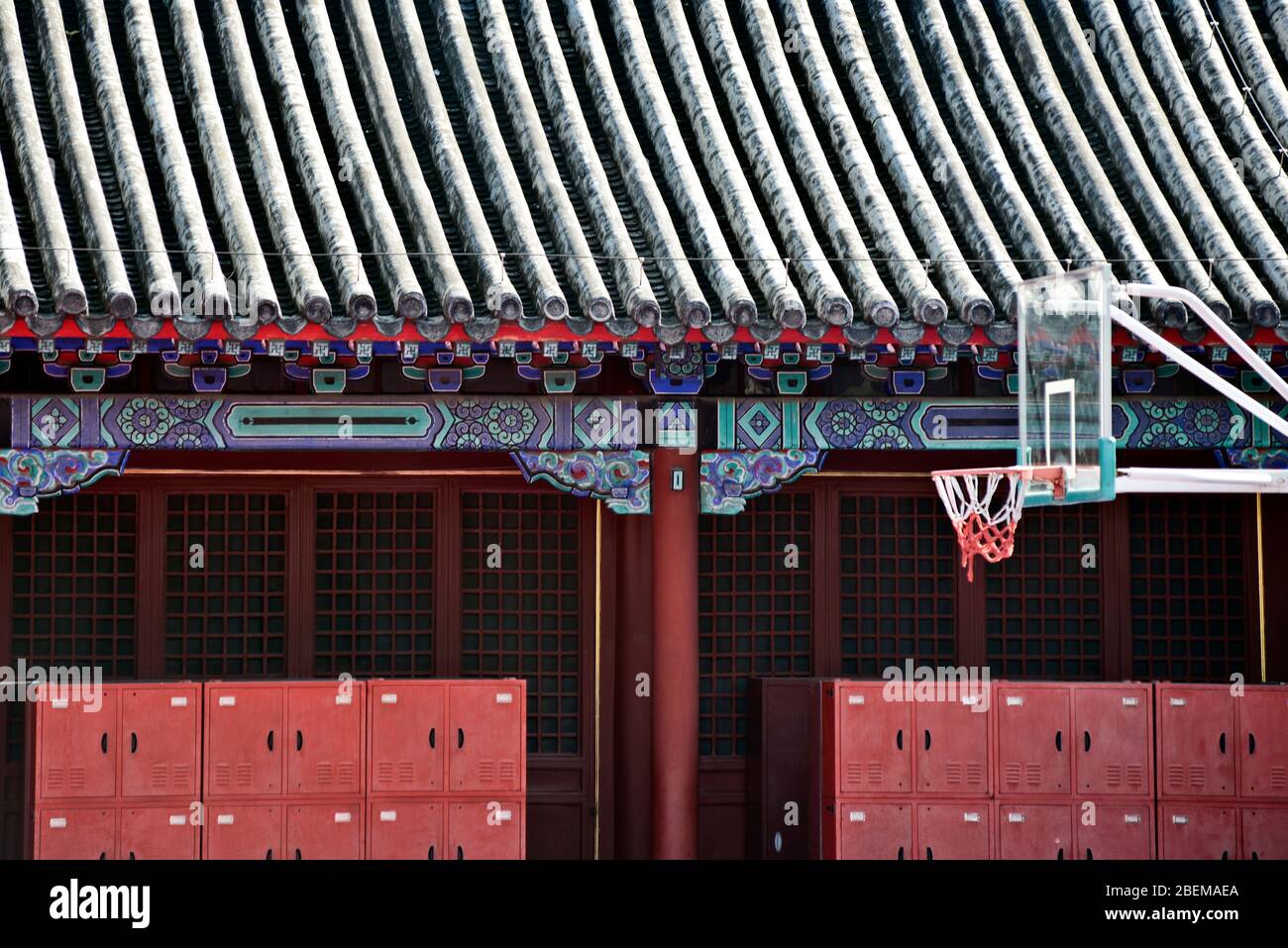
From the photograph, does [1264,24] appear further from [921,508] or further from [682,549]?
[682,549]

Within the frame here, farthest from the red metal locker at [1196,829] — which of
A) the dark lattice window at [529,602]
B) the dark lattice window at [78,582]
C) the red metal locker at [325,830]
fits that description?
the dark lattice window at [78,582]

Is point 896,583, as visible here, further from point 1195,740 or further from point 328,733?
point 328,733

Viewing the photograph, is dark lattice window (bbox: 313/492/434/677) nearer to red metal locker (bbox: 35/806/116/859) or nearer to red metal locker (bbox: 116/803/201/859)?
red metal locker (bbox: 116/803/201/859)

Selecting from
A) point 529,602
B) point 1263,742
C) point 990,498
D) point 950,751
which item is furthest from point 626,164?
point 1263,742

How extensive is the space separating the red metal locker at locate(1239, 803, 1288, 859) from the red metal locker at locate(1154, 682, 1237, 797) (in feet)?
0.61

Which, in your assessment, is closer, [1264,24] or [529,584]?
[529,584]

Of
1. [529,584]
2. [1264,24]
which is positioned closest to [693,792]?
[529,584]

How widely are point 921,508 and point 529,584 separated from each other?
250cm

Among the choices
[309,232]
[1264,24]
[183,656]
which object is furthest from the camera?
[1264,24]

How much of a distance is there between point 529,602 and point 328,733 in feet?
5.13

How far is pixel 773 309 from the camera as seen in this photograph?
9.83 metres

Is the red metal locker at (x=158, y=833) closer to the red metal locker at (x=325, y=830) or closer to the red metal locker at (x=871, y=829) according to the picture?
the red metal locker at (x=325, y=830)

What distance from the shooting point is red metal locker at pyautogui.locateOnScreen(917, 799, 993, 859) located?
10891 millimetres

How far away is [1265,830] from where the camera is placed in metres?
11.0
